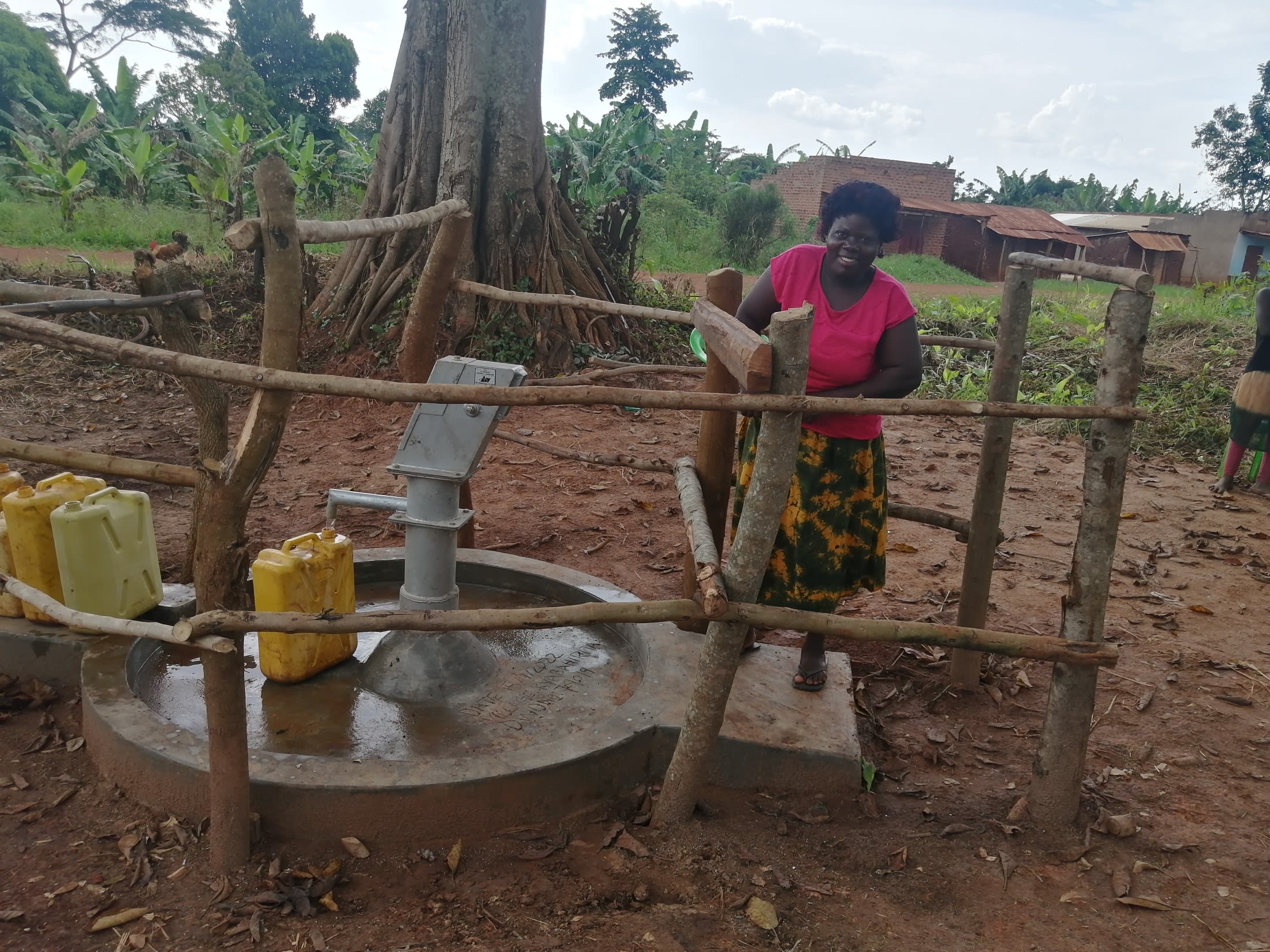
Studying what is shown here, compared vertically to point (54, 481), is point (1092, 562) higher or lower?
higher

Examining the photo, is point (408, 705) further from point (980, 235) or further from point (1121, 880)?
point (980, 235)

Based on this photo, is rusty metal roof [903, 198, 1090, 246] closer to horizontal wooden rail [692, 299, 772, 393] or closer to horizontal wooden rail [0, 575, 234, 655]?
horizontal wooden rail [692, 299, 772, 393]

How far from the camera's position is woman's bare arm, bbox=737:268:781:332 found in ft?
8.36

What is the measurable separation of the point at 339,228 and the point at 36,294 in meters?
0.88

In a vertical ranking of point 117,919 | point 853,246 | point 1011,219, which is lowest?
point 117,919

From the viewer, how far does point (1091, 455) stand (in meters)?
2.00

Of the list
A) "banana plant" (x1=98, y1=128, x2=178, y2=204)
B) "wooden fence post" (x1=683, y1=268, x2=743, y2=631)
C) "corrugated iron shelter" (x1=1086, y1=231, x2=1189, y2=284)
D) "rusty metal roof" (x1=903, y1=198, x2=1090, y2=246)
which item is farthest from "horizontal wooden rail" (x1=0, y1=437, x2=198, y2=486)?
"corrugated iron shelter" (x1=1086, y1=231, x2=1189, y2=284)

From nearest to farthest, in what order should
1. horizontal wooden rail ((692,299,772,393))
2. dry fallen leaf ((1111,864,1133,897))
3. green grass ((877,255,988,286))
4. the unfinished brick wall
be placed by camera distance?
horizontal wooden rail ((692,299,772,393)) → dry fallen leaf ((1111,864,1133,897)) → green grass ((877,255,988,286)) → the unfinished brick wall

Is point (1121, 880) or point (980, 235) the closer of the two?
point (1121, 880)

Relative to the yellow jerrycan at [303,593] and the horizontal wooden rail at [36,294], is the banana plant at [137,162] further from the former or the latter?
the yellow jerrycan at [303,593]

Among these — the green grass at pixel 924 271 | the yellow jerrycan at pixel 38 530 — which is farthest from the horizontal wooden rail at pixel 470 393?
the green grass at pixel 924 271

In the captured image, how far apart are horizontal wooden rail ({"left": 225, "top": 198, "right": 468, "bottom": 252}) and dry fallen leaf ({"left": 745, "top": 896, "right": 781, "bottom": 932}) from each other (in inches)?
64.6

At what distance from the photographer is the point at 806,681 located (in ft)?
8.77

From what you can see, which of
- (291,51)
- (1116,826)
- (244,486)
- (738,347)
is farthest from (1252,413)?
(291,51)
